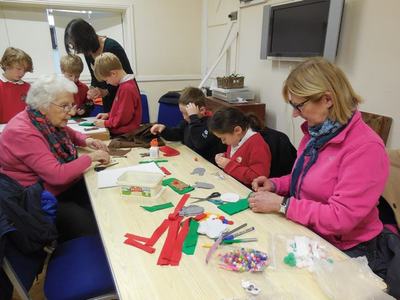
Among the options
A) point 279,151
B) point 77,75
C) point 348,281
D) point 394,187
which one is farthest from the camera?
point 77,75

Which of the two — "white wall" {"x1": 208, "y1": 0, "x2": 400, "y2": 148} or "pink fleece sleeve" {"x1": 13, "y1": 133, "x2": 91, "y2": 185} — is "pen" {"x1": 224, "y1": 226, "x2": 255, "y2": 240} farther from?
"white wall" {"x1": 208, "y1": 0, "x2": 400, "y2": 148}

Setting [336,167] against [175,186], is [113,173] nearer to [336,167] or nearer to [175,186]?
[175,186]

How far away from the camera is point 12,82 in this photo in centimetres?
272

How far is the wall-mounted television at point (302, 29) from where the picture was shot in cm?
248

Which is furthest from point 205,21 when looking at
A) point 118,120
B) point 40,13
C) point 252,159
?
point 252,159

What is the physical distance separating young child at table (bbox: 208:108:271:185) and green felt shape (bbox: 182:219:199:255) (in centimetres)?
59

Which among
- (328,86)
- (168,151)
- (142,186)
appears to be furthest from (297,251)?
(168,151)

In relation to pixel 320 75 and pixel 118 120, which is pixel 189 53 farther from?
pixel 320 75

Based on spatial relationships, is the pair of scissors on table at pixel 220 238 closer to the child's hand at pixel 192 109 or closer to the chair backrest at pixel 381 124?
the child's hand at pixel 192 109

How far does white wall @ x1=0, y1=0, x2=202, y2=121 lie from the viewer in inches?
172

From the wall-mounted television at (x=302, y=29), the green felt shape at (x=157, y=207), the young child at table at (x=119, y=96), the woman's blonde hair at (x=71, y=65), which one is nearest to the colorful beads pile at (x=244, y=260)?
the green felt shape at (x=157, y=207)

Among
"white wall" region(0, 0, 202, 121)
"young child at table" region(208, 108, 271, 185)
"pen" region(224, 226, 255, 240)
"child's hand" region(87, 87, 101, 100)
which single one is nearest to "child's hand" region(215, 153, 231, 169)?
"young child at table" region(208, 108, 271, 185)

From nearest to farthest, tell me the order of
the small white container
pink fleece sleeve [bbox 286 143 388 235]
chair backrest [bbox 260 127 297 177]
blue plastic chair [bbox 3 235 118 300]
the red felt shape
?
pink fleece sleeve [bbox 286 143 388 235] → blue plastic chair [bbox 3 235 118 300] → the small white container → chair backrest [bbox 260 127 297 177] → the red felt shape

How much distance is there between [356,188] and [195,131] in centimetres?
119
